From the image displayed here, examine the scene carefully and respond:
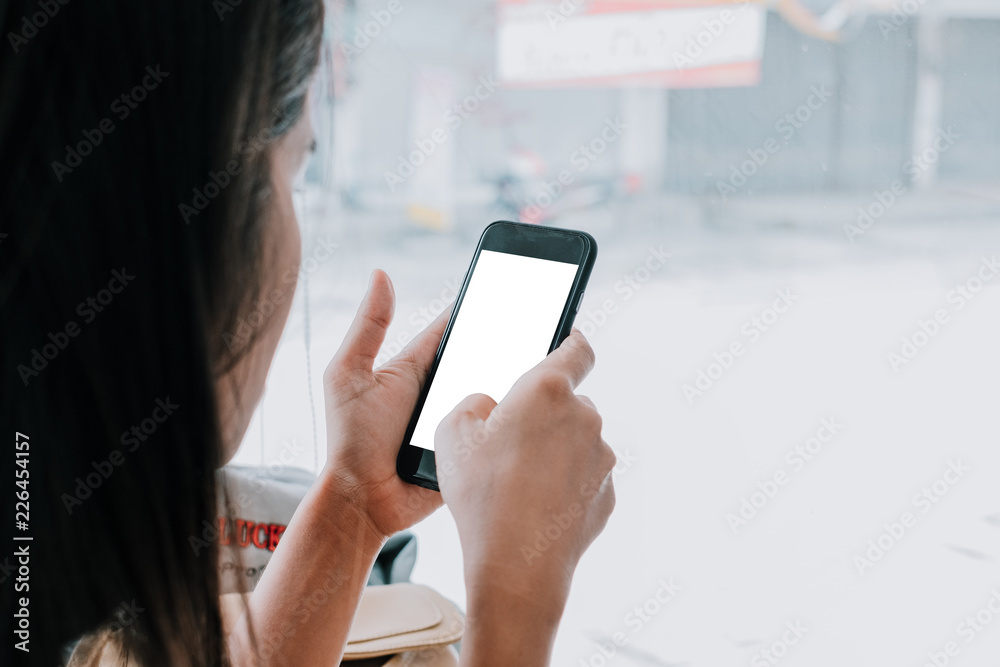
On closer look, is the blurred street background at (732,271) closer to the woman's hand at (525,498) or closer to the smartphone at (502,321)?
the smartphone at (502,321)

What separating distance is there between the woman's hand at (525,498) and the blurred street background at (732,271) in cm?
32

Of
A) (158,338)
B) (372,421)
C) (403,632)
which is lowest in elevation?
(403,632)

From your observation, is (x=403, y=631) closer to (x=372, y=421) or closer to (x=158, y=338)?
(x=372, y=421)

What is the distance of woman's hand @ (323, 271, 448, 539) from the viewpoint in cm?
50

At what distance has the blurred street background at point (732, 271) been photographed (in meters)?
0.73

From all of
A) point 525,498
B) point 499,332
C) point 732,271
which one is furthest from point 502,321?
point 732,271

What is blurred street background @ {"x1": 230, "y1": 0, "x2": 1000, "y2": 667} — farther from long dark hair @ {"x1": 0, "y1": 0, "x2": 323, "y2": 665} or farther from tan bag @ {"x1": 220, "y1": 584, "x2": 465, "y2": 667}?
long dark hair @ {"x1": 0, "y1": 0, "x2": 323, "y2": 665}

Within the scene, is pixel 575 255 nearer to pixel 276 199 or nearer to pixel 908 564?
pixel 276 199

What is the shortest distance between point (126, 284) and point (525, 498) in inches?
7.2

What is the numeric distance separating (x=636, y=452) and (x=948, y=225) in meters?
0.38

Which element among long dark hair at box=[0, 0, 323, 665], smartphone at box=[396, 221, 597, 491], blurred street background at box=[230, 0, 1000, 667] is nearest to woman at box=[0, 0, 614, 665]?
long dark hair at box=[0, 0, 323, 665]

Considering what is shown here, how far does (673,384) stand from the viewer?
2.99 feet

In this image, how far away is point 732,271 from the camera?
34.8 inches

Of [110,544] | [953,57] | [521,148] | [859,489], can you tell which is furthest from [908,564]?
[110,544]
